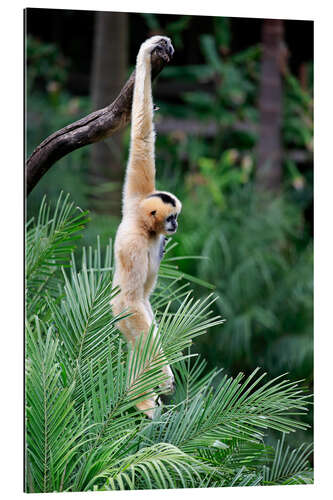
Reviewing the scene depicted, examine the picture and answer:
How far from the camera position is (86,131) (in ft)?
11.0

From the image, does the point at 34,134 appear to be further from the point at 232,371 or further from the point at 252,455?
the point at 252,455

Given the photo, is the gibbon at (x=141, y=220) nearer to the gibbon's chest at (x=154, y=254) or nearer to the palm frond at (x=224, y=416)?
the gibbon's chest at (x=154, y=254)

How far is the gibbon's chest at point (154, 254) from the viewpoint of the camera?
3291 millimetres

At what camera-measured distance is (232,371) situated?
6.70 meters

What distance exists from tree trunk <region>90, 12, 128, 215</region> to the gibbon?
3.05m

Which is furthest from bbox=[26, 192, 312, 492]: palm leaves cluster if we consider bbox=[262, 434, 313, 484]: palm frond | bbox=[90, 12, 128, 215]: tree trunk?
bbox=[90, 12, 128, 215]: tree trunk

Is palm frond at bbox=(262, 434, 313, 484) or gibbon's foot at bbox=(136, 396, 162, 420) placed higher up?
gibbon's foot at bbox=(136, 396, 162, 420)

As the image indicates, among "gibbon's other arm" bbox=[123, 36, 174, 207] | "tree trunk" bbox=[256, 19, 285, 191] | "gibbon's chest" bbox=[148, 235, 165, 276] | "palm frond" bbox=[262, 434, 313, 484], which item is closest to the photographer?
"gibbon's other arm" bbox=[123, 36, 174, 207]

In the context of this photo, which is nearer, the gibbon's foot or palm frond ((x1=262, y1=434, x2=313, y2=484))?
the gibbon's foot

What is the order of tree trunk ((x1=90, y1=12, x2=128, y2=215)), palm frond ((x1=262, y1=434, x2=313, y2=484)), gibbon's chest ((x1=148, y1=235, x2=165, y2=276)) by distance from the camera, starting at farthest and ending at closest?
tree trunk ((x1=90, y1=12, x2=128, y2=215))
palm frond ((x1=262, y1=434, x2=313, y2=484))
gibbon's chest ((x1=148, y1=235, x2=165, y2=276))

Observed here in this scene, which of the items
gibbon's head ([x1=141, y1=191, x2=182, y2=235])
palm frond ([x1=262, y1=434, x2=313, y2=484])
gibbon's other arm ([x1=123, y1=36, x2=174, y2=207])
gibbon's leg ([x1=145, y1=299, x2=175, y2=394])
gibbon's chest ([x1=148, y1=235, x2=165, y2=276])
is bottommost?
palm frond ([x1=262, y1=434, x2=313, y2=484])

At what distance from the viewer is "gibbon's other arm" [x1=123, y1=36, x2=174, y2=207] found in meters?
3.19

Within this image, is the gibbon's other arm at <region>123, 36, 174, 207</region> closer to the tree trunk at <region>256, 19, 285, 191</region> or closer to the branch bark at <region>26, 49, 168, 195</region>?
the branch bark at <region>26, 49, 168, 195</region>

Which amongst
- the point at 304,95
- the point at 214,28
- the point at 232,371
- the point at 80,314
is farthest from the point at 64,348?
the point at 304,95
